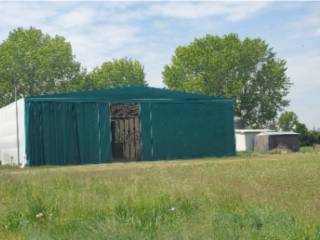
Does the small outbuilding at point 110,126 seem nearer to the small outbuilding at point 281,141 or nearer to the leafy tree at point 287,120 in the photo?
the small outbuilding at point 281,141

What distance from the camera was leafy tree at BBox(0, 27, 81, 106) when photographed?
7119 centimetres

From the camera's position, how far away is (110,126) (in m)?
34.5

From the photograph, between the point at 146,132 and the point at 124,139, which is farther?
the point at 124,139

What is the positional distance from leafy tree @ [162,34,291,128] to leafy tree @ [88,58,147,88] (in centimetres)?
1081

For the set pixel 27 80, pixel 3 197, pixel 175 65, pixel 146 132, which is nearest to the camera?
pixel 3 197

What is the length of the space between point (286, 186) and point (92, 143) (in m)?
21.2

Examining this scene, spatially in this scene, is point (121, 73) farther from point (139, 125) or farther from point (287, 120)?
point (139, 125)

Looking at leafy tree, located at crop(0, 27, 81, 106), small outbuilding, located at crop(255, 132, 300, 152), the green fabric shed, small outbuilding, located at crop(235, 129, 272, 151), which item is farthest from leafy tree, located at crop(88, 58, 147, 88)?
the green fabric shed

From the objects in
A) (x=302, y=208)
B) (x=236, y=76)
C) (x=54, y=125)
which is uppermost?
(x=236, y=76)

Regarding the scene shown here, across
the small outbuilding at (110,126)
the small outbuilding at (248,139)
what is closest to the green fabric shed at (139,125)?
the small outbuilding at (110,126)

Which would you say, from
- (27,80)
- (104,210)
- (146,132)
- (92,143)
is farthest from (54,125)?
(27,80)

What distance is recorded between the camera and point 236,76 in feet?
243

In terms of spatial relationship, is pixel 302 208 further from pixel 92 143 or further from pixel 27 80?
pixel 27 80

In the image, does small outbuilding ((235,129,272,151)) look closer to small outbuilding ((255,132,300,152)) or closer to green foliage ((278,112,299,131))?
small outbuilding ((255,132,300,152))
